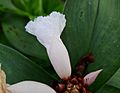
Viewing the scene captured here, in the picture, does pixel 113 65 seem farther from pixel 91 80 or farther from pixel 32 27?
pixel 32 27

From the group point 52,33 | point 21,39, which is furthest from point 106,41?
point 21,39

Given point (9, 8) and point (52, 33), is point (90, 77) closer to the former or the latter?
point (52, 33)

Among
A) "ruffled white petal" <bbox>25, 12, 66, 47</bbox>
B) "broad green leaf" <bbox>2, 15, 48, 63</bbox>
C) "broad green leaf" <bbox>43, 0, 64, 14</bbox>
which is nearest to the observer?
"ruffled white petal" <bbox>25, 12, 66, 47</bbox>

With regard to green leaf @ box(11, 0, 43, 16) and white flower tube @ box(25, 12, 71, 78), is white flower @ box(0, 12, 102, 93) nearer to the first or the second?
white flower tube @ box(25, 12, 71, 78)

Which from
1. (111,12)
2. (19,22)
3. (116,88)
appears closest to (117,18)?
(111,12)

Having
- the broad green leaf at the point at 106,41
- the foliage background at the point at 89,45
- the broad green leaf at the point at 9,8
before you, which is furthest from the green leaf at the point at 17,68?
the broad green leaf at the point at 9,8

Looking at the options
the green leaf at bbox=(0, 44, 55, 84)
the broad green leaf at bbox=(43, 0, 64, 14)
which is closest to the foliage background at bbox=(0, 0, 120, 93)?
the green leaf at bbox=(0, 44, 55, 84)
